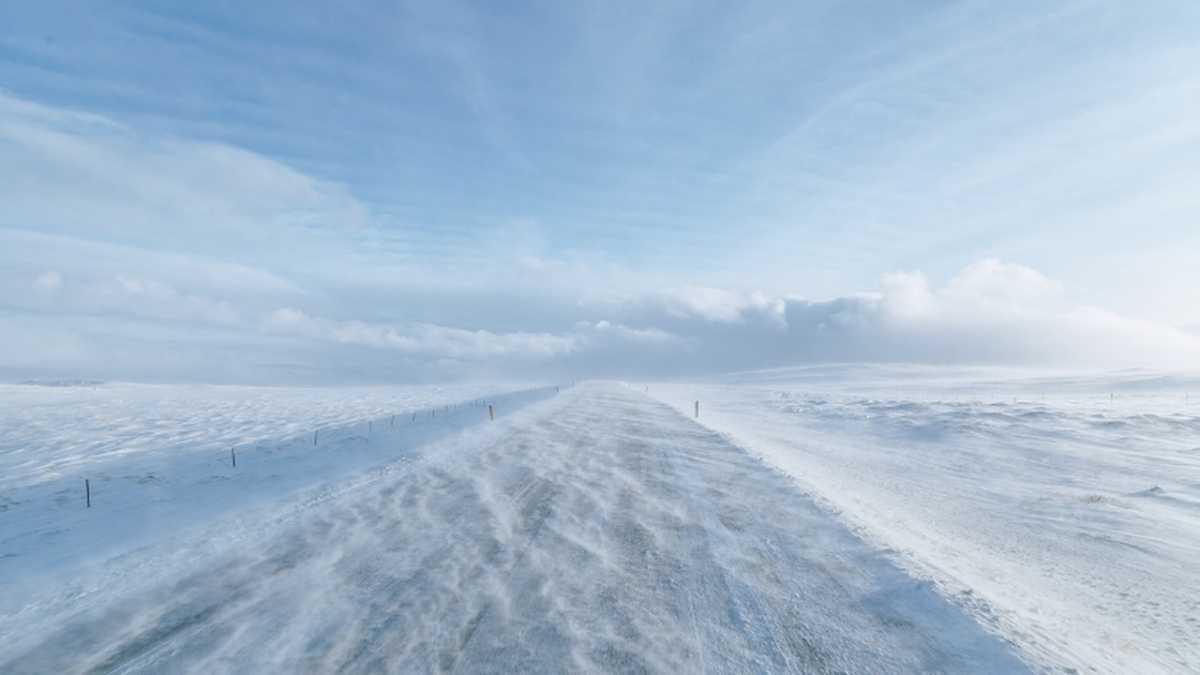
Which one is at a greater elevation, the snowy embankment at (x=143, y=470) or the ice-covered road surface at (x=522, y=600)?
the ice-covered road surface at (x=522, y=600)

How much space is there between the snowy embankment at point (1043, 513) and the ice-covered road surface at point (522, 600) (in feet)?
4.99

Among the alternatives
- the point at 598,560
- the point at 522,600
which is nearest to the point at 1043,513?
the point at 598,560

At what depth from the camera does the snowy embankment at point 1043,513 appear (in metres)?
8.45

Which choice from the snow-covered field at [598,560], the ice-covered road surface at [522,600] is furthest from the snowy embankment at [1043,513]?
the ice-covered road surface at [522,600]

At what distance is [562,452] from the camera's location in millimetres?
23172

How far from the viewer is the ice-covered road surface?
7238 mm

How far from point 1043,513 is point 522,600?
586 inches

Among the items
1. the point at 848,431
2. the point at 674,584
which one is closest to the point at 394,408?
the point at 848,431

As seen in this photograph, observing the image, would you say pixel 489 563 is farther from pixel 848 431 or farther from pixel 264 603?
pixel 848 431

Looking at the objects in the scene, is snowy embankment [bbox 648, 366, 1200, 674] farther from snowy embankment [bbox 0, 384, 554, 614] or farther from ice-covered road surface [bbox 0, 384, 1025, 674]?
snowy embankment [bbox 0, 384, 554, 614]

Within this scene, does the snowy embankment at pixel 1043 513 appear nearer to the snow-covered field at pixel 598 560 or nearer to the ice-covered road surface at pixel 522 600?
the snow-covered field at pixel 598 560

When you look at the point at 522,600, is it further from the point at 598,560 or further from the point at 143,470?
the point at 143,470

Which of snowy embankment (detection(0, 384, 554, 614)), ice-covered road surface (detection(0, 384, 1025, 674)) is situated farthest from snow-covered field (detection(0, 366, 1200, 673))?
snowy embankment (detection(0, 384, 554, 614))

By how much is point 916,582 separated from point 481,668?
22.8 feet
